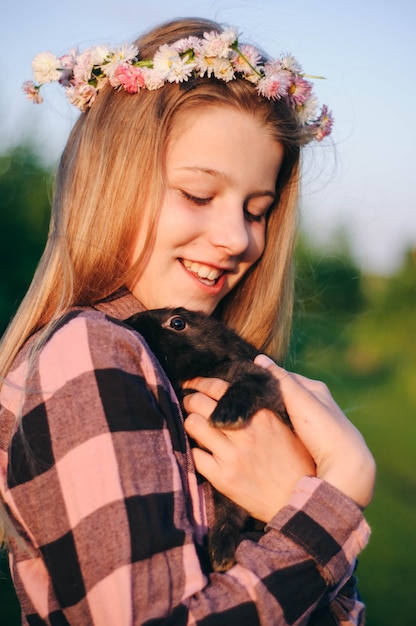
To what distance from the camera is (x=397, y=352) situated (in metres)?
9.42

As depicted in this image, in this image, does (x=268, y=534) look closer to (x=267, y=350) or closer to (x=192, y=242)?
(x=192, y=242)

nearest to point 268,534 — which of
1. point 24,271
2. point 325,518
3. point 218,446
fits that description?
point 325,518

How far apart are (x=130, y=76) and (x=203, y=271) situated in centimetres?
80

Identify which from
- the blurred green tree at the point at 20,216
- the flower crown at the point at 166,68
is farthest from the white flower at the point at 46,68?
the blurred green tree at the point at 20,216

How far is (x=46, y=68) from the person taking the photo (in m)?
2.74

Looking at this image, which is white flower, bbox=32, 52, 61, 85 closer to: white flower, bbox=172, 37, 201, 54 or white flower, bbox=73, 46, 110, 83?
white flower, bbox=73, 46, 110, 83

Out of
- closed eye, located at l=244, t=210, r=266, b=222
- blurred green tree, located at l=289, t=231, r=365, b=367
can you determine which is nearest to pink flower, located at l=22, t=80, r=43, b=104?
closed eye, located at l=244, t=210, r=266, b=222

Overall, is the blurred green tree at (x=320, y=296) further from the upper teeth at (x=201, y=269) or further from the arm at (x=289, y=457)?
the arm at (x=289, y=457)

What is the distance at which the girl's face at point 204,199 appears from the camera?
2404 millimetres

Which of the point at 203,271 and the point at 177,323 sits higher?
the point at 203,271

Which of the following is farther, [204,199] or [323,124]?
[323,124]

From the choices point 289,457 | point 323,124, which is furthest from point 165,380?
point 323,124

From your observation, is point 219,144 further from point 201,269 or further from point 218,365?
point 218,365

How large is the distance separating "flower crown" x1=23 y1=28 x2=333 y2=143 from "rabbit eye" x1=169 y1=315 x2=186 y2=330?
892mm
